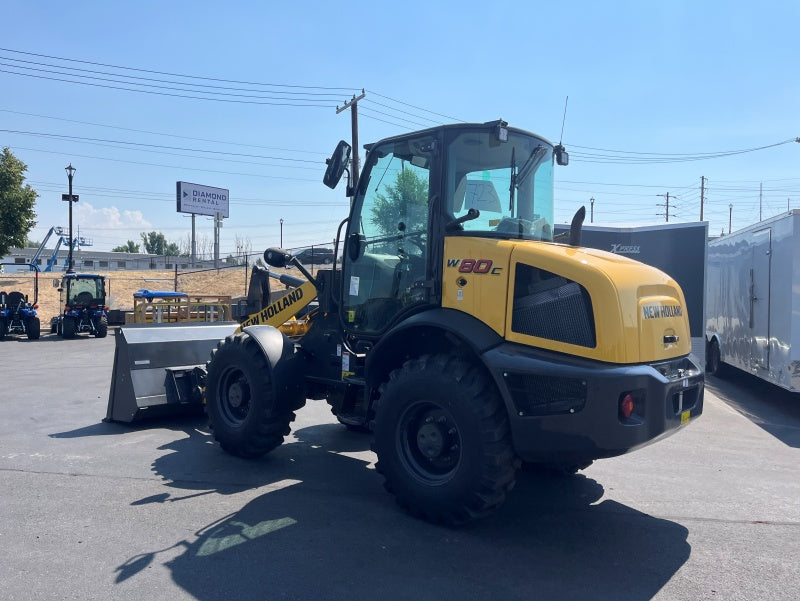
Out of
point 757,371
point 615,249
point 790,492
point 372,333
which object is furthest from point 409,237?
point 615,249

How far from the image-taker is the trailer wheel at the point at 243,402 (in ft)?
19.5

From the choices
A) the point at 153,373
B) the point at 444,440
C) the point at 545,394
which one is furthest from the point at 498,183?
the point at 153,373

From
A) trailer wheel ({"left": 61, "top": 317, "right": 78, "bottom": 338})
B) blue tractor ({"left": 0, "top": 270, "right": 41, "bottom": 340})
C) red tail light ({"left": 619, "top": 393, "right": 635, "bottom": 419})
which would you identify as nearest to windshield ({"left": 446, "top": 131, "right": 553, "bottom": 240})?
red tail light ({"left": 619, "top": 393, "right": 635, "bottom": 419})

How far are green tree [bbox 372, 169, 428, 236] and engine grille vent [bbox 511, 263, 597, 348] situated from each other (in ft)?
3.54

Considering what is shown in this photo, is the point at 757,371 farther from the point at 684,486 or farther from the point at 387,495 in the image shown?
the point at 387,495

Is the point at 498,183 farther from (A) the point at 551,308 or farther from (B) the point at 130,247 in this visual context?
(B) the point at 130,247

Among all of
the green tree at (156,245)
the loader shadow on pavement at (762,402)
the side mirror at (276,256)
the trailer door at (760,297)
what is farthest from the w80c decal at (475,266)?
the green tree at (156,245)

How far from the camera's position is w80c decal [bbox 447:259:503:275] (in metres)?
4.52

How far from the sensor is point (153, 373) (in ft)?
24.8

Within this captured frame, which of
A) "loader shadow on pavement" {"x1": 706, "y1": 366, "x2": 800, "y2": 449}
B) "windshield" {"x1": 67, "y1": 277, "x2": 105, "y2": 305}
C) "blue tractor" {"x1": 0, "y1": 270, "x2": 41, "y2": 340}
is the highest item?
"windshield" {"x1": 67, "y1": 277, "x2": 105, "y2": 305}

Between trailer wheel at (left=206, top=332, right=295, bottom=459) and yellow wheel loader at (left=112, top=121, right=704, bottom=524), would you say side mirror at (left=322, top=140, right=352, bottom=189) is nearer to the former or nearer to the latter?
yellow wheel loader at (left=112, top=121, right=704, bottom=524)

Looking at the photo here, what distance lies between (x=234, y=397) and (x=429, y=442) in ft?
8.12

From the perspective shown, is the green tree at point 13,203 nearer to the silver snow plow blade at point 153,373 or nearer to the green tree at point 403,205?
the silver snow plow blade at point 153,373

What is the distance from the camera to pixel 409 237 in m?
5.21
